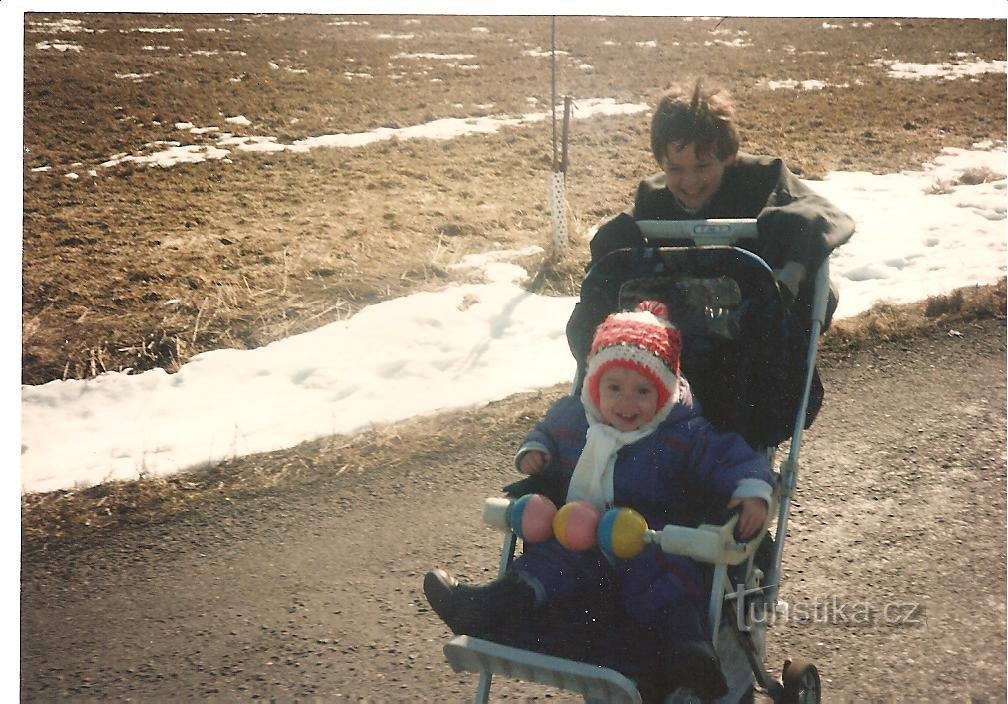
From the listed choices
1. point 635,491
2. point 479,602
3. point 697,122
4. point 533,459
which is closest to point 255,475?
point 533,459

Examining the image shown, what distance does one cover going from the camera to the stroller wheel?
2941 mm

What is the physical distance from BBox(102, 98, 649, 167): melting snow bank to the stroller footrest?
13.0ft

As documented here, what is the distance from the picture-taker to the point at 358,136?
6801 millimetres

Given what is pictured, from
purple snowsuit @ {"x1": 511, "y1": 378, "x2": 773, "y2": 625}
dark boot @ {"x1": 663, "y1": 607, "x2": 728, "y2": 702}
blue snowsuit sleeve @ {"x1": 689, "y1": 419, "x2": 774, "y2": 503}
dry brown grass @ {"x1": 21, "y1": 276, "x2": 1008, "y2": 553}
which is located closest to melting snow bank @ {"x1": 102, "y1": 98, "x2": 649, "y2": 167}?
dry brown grass @ {"x1": 21, "y1": 276, "x2": 1008, "y2": 553}

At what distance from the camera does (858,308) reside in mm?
6336

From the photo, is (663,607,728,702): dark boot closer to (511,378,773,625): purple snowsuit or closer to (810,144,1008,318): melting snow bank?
(511,378,773,625): purple snowsuit

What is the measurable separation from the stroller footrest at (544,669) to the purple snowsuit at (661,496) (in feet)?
0.90

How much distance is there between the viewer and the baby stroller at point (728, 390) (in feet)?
8.46

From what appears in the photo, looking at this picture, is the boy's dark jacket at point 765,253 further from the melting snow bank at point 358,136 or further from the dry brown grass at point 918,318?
the melting snow bank at point 358,136

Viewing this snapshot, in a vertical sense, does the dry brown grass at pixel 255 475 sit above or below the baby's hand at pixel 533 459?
below

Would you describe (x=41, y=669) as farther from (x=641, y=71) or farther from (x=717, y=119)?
(x=641, y=71)

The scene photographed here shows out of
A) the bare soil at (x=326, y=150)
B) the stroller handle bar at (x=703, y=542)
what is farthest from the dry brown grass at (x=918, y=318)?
the stroller handle bar at (x=703, y=542)

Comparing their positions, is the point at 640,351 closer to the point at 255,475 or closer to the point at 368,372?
the point at 255,475

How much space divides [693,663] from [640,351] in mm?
852
